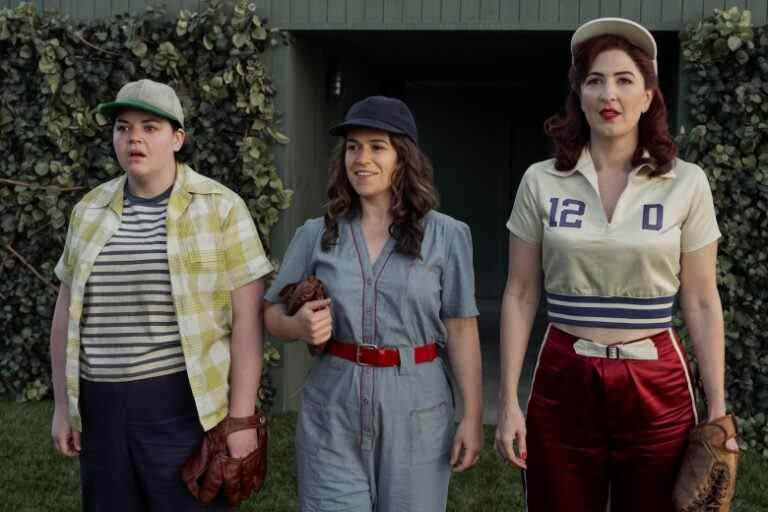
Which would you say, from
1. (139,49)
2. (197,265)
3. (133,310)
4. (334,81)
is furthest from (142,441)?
(334,81)

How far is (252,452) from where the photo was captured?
2521 mm

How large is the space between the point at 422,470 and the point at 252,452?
0.46 m

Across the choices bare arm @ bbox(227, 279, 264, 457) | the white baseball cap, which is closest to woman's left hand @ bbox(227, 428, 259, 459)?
Answer: bare arm @ bbox(227, 279, 264, 457)

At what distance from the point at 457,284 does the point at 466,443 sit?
1.40ft

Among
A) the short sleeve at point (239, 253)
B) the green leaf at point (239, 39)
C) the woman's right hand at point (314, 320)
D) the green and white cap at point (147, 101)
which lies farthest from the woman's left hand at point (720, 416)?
the green leaf at point (239, 39)

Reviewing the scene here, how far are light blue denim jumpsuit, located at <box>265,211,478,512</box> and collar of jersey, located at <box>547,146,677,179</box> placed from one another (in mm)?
335

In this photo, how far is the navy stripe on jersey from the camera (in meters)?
2.35

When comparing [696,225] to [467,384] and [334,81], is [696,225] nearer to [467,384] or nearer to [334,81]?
[467,384]

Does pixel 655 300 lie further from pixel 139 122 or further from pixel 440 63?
pixel 440 63

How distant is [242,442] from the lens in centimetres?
251

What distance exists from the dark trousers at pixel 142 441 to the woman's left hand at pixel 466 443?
27.2 inches

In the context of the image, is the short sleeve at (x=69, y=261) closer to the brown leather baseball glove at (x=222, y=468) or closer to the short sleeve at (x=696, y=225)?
the brown leather baseball glove at (x=222, y=468)

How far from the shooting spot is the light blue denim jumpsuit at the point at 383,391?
243cm

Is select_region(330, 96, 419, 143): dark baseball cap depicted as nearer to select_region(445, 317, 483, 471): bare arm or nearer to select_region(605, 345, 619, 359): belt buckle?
select_region(445, 317, 483, 471): bare arm
